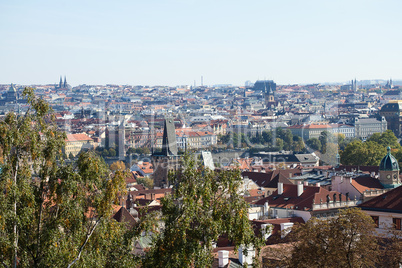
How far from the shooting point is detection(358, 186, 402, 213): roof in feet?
93.9

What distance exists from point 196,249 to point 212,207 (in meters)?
1.13

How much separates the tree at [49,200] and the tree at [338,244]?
5004 millimetres

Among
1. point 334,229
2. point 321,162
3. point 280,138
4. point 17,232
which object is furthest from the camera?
point 280,138

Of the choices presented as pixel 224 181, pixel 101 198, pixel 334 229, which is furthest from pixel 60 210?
pixel 334 229

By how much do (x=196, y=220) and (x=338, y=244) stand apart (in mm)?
5071

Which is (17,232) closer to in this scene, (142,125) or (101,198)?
(101,198)

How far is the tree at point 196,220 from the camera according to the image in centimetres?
1602

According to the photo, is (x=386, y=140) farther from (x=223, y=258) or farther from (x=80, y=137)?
(x=223, y=258)

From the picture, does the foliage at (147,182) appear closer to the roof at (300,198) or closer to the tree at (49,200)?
the roof at (300,198)

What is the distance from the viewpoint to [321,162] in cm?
10481

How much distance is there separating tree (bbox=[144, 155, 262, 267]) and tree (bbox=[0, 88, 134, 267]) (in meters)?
1.15

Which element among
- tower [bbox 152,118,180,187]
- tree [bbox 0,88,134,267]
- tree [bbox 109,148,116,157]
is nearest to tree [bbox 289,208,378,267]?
tree [bbox 0,88,134,267]

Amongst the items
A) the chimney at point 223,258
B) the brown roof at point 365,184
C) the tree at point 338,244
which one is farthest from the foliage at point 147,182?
the tree at point 338,244

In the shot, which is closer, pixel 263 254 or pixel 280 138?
pixel 263 254
